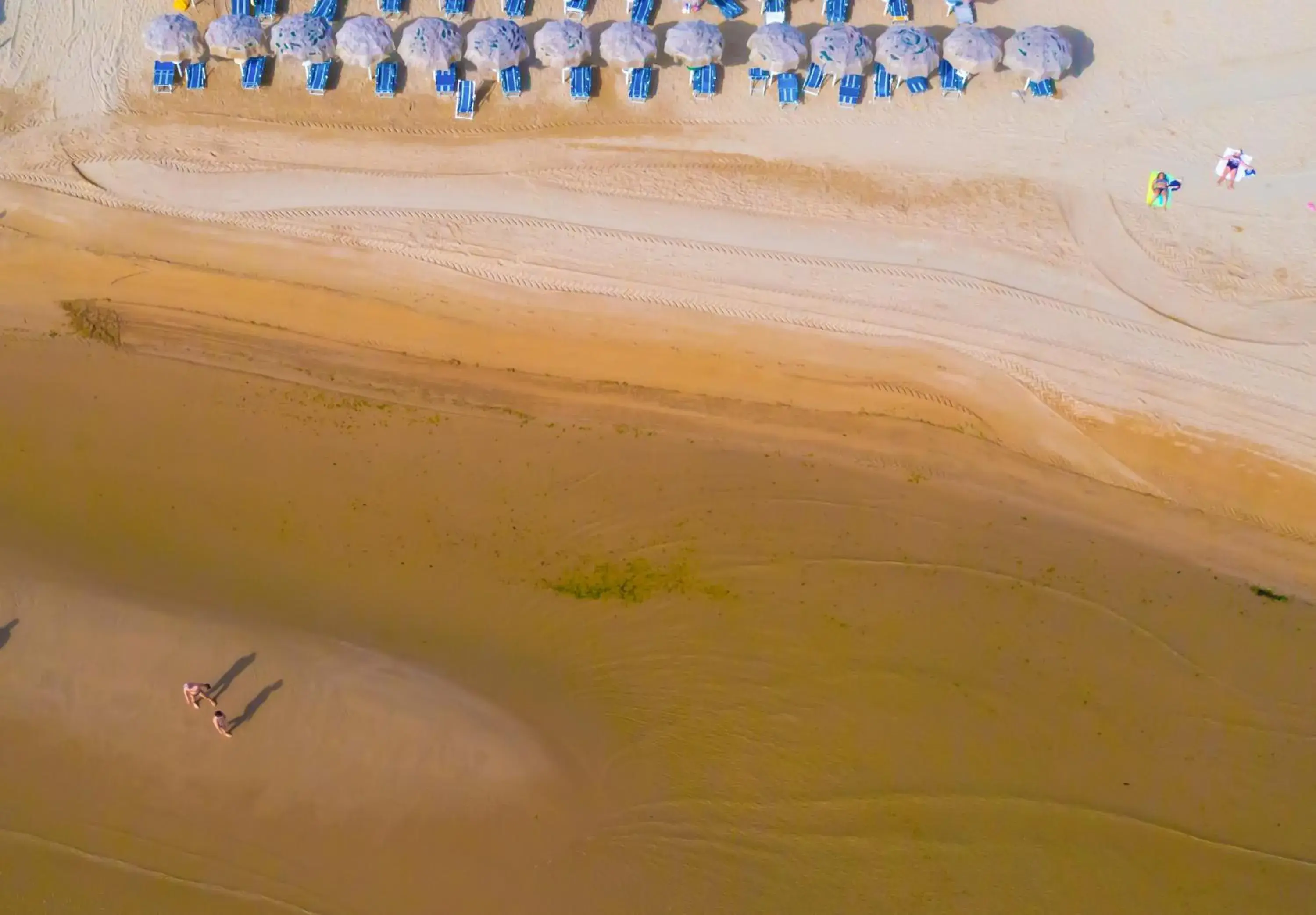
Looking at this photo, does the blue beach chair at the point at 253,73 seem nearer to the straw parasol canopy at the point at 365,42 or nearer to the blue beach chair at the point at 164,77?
the blue beach chair at the point at 164,77

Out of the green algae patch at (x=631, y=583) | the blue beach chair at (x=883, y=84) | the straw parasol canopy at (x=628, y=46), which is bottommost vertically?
the green algae patch at (x=631, y=583)

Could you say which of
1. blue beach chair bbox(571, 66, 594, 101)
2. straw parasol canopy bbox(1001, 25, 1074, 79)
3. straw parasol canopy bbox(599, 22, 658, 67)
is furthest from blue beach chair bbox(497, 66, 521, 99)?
straw parasol canopy bbox(1001, 25, 1074, 79)

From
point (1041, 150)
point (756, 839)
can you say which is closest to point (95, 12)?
point (1041, 150)

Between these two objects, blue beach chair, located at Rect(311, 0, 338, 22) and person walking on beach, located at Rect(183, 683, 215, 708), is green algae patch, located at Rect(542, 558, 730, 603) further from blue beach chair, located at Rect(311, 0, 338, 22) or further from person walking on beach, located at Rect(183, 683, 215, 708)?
blue beach chair, located at Rect(311, 0, 338, 22)

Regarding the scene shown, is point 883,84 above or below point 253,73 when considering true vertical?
above

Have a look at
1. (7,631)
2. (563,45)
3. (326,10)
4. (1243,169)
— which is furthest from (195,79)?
(1243,169)

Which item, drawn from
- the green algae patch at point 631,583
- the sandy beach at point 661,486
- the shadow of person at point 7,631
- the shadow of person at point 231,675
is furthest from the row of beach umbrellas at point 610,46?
the shadow of person at point 231,675

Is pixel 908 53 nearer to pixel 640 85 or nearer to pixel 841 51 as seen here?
pixel 841 51
